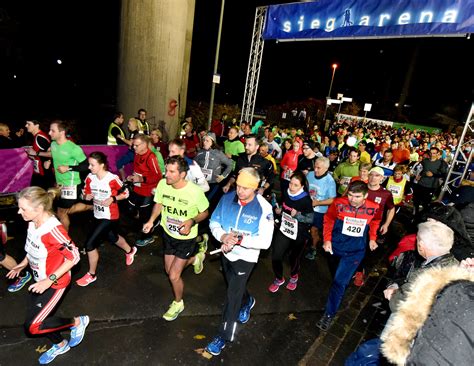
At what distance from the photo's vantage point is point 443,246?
2328 millimetres

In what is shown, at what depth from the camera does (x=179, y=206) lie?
3.57m

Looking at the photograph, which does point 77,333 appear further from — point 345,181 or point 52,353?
point 345,181

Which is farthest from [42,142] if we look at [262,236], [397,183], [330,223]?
[397,183]

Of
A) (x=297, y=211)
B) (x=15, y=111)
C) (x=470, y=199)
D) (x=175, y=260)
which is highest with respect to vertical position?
(x=470, y=199)

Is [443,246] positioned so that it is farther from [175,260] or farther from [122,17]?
[122,17]

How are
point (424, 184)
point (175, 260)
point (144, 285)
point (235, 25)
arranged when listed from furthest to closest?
1. point (235, 25)
2. point (424, 184)
3. point (144, 285)
4. point (175, 260)

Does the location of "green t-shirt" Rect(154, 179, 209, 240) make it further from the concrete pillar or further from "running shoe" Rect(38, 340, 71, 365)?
the concrete pillar

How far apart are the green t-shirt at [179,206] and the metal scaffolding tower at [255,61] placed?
991 centimetres

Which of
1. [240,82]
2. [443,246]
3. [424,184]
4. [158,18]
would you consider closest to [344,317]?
[443,246]

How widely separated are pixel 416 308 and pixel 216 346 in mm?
2378

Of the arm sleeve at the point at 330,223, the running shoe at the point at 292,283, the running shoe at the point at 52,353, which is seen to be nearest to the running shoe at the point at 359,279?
the running shoe at the point at 292,283

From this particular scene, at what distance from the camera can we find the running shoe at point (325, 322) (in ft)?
13.0

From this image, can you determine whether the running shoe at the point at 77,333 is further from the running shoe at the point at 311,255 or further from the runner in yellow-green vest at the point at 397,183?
the runner in yellow-green vest at the point at 397,183

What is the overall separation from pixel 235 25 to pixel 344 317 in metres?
29.4
